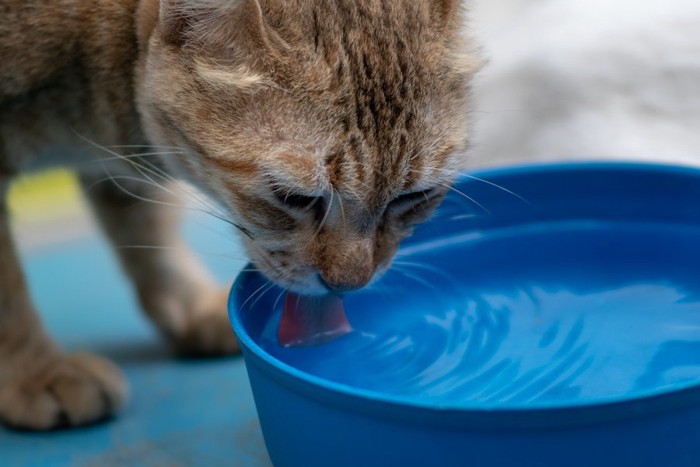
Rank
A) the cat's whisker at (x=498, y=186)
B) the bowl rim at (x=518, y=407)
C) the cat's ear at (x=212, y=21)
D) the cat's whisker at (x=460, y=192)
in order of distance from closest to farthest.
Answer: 1. the bowl rim at (x=518, y=407)
2. the cat's ear at (x=212, y=21)
3. the cat's whisker at (x=460, y=192)
4. the cat's whisker at (x=498, y=186)

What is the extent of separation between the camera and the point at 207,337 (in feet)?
5.47

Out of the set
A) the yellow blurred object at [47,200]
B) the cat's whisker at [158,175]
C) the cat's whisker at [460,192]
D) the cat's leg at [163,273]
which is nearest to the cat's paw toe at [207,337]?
the cat's leg at [163,273]

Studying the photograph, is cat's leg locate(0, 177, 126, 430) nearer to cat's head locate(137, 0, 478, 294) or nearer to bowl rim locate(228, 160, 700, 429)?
cat's head locate(137, 0, 478, 294)

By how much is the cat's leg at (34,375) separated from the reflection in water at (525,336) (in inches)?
14.1

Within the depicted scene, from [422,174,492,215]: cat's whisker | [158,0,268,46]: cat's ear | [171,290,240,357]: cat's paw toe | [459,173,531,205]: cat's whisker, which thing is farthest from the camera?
[171,290,240,357]: cat's paw toe

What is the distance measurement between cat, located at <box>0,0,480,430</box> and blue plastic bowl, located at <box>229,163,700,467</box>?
0.48ft

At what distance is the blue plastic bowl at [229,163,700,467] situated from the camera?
0.85m

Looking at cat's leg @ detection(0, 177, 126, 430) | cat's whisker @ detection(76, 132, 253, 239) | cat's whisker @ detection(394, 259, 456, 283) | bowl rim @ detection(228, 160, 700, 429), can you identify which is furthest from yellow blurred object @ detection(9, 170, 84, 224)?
bowl rim @ detection(228, 160, 700, 429)

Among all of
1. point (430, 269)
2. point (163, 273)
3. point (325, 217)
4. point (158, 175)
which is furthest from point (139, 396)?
point (325, 217)

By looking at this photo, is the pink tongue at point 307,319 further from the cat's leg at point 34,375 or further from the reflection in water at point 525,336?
the cat's leg at point 34,375

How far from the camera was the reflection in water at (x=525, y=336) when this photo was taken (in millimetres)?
1146

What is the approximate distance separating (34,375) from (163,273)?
340mm

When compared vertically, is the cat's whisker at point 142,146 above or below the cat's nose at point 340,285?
above

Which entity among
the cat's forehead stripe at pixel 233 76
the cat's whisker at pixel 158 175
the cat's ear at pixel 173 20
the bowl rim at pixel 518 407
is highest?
the cat's ear at pixel 173 20
